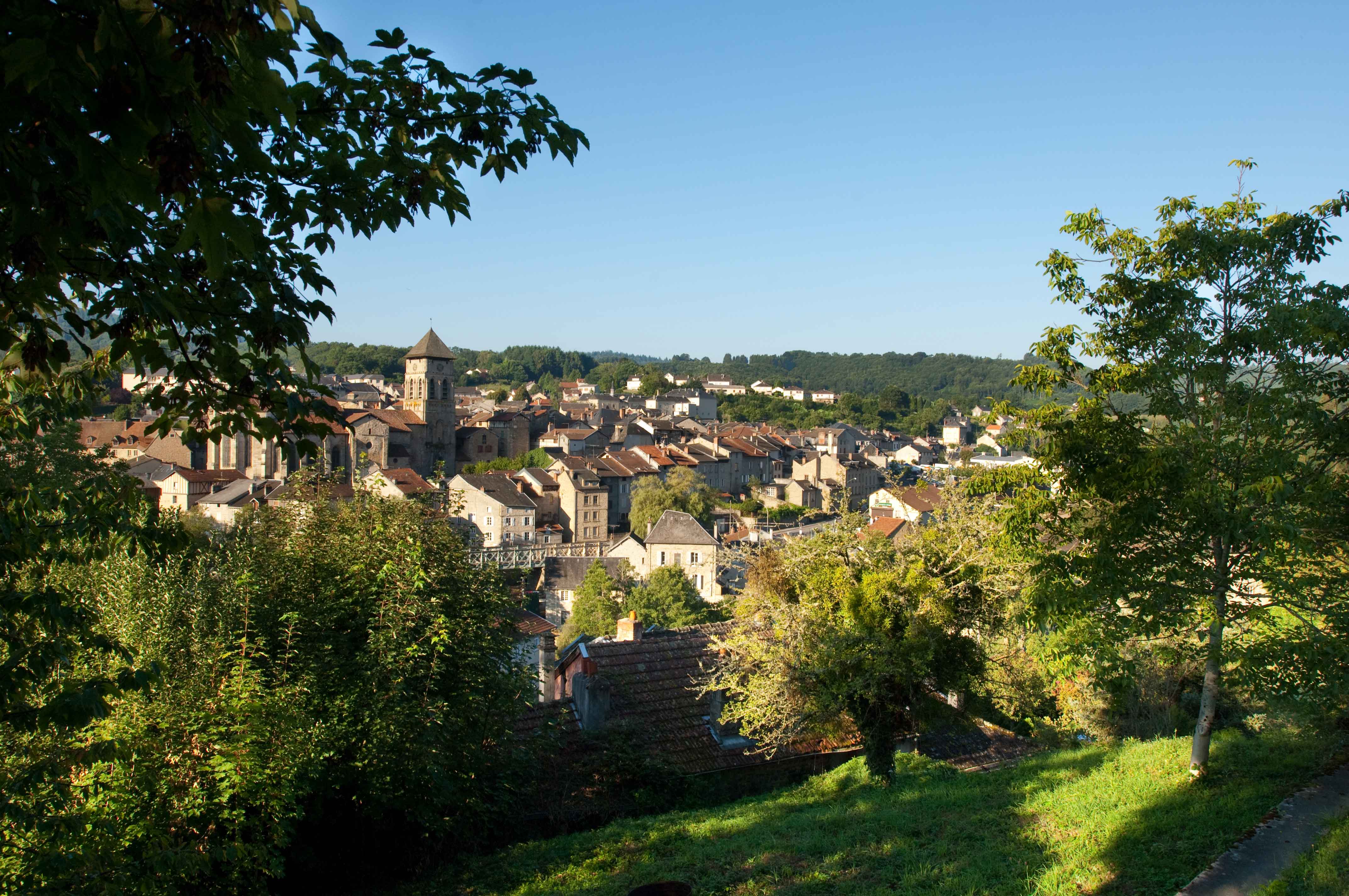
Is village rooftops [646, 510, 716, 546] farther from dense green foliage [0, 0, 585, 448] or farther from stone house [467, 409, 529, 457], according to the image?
dense green foliage [0, 0, 585, 448]

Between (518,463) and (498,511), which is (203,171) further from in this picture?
(518,463)

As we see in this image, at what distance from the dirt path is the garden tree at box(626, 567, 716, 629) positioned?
3204 centimetres

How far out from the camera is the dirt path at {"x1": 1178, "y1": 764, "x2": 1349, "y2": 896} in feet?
22.7

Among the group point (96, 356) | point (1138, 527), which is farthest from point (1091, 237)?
point (96, 356)

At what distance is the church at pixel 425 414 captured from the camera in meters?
77.7

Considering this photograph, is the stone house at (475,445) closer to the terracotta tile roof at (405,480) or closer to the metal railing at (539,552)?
the terracotta tile roof at (405,480)

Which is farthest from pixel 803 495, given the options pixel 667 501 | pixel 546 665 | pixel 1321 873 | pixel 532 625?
pixel 1321 873

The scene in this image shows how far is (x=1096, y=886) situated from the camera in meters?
7.19

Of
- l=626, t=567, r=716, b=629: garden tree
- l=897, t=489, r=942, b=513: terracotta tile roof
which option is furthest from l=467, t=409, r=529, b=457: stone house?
l=626, t=567, r=716, b=629: garden tree

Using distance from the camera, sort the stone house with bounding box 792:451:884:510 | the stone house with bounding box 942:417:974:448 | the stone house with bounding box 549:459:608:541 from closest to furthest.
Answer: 1. the stone house with bounding box 549:459:608:541
2. the stone house with bounding box 792:451:884:510
3. the stone house with bounding box 942:417:974:448

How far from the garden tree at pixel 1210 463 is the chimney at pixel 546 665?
9.77 m

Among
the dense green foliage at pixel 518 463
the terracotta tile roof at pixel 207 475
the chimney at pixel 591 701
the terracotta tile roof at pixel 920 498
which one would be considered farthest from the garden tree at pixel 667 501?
the chimney at pixel 591 701

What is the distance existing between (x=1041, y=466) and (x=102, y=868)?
850 cm

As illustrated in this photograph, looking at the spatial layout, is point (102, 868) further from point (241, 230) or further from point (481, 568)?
point (481, 568)
